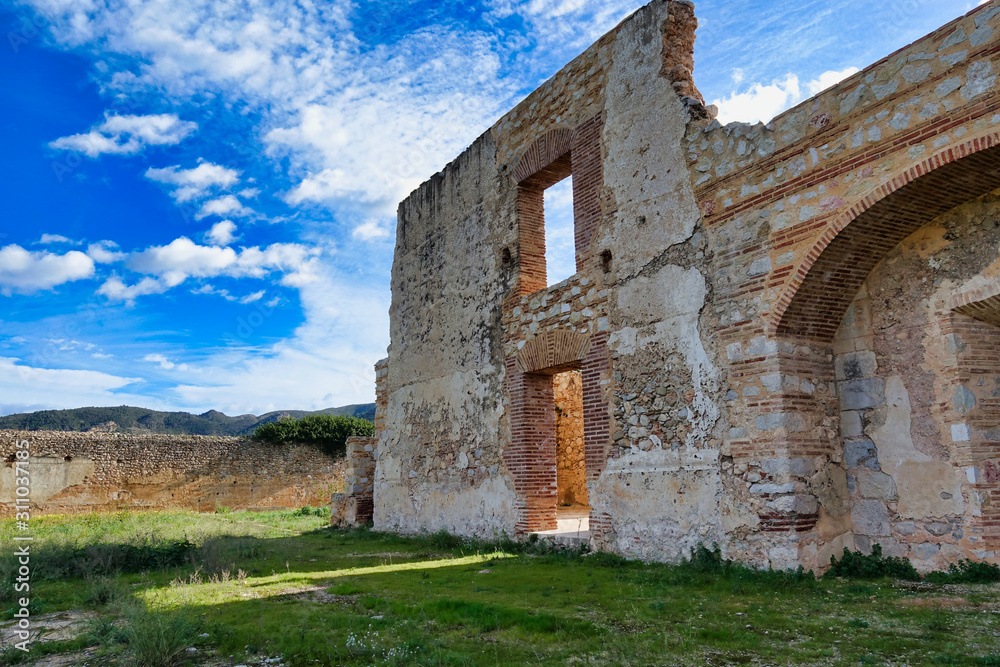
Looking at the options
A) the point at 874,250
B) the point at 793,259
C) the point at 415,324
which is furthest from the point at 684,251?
the point at 415,324

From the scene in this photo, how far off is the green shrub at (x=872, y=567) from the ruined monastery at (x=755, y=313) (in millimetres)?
97

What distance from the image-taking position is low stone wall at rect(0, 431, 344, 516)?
17328 mm

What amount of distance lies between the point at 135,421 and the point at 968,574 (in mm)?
60872

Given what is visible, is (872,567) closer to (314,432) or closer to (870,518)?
(870,518)

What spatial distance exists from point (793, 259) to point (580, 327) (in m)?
2.76

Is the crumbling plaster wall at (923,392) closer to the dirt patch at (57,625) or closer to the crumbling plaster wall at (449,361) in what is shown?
the crumbling plaster wall at (449,361)

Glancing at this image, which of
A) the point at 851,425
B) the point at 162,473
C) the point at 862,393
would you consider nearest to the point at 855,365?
the point at 862,393

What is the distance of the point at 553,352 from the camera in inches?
315

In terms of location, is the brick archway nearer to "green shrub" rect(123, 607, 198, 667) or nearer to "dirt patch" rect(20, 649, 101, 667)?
A: "green shrub" rect(123, 607, 198, 667)

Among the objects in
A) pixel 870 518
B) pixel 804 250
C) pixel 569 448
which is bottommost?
pixel 870 518

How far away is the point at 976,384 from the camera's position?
4914mm

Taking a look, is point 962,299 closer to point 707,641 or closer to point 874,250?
point 874,250

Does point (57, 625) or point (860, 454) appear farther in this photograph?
point (860, 454)

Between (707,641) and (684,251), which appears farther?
(684,251)
